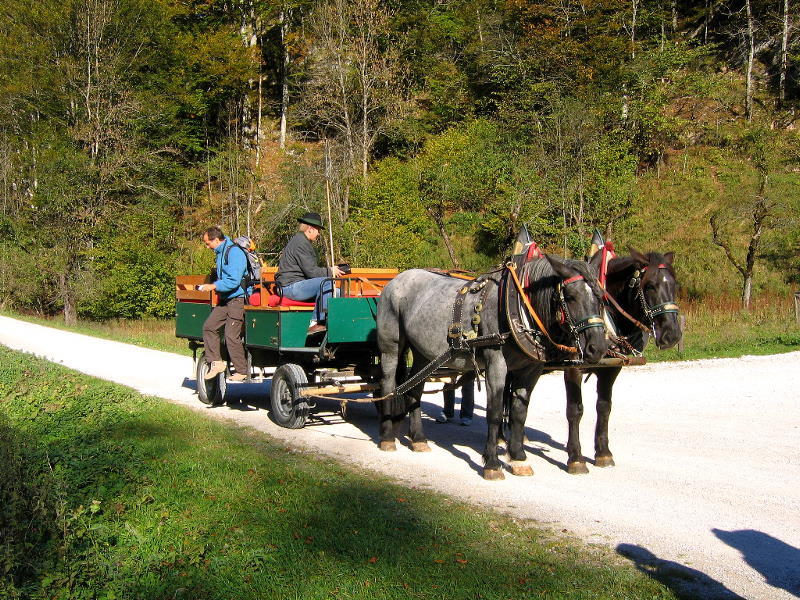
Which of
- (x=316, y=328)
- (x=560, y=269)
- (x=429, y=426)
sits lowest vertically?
(x=429, y=426)

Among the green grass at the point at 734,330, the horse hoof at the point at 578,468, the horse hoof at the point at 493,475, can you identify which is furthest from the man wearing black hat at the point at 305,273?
the green grass at the point at 734,330

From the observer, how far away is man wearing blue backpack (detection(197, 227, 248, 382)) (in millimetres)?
10867

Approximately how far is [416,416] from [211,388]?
4.01 metres

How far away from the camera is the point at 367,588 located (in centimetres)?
470

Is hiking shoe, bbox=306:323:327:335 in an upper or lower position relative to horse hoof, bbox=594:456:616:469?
upper

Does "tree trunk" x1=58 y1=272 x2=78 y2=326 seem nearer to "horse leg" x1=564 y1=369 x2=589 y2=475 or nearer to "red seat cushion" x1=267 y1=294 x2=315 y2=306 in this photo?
"red seat cushion" x1=267 y1=294 x2=315 y2=306

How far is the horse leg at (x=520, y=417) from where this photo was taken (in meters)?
7.76

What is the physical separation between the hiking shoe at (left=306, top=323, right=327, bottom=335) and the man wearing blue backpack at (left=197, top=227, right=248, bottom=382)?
5.23 feet

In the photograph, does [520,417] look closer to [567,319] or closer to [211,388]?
[567,319]

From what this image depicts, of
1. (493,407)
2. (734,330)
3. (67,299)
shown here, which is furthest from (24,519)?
(67,299)

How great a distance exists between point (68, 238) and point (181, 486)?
Result: 90.1 ft

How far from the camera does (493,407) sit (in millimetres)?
7621

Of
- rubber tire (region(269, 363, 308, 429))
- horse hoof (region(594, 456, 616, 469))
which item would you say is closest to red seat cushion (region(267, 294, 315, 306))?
rubber tire (region(269, 363, 308, 429))

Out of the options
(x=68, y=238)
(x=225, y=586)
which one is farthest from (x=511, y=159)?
(x=225, y=586)
